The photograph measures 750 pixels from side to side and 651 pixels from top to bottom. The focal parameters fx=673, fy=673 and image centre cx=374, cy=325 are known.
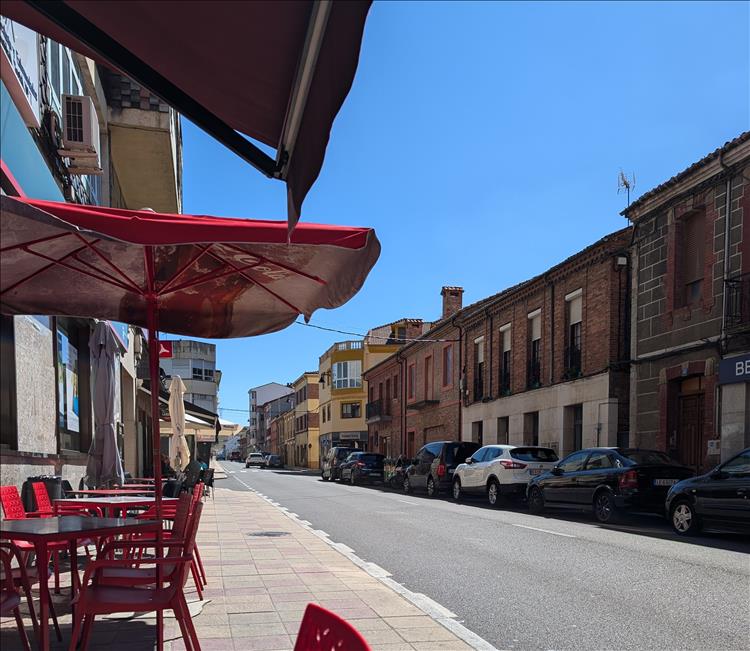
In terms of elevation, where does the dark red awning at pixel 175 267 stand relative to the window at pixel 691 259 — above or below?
below

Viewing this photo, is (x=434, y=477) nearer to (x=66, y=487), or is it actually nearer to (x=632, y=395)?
(x=632, y=395)

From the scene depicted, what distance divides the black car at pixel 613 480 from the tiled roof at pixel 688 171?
7479 millimetres

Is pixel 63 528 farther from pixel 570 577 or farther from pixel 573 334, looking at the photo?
pixel 573 334

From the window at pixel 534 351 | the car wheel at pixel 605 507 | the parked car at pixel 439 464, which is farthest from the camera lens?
the window at pixel 534 351

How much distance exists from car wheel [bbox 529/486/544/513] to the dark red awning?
11171mm

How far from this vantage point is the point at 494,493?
57.5 feet

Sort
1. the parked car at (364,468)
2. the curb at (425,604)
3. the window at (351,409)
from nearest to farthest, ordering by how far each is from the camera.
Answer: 1. the curb at (425,604)
2. the parked car at (364,468)
3. the window at (351,409)

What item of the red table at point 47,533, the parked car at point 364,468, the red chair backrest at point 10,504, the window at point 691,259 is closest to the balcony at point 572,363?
the window at point 691,259

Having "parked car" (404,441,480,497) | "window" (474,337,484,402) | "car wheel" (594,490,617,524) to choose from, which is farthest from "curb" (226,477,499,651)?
"window" (474,337,484,402)

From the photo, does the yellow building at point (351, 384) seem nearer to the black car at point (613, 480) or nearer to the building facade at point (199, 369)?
the building facade at point (199, 369)

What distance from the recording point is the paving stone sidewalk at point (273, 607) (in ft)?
15.4

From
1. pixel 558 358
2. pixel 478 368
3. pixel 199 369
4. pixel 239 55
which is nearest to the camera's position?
pixel 239 55

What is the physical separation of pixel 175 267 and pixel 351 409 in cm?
4959

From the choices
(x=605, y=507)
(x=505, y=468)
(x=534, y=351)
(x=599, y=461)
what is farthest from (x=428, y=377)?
(x=605, y=507)
